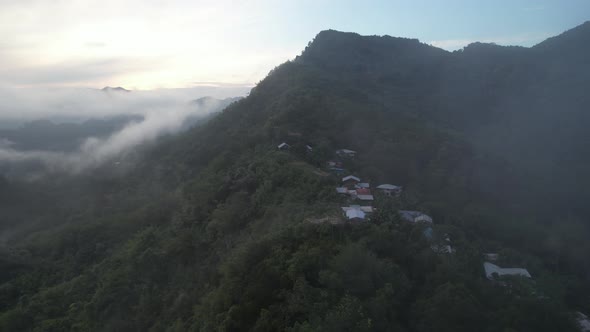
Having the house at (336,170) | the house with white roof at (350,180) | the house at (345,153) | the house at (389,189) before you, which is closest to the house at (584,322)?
the house at (389,189)

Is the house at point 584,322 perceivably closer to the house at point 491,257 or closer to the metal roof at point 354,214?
the house at point 491,257

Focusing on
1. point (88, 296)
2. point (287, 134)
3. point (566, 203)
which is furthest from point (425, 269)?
point (566, 203)

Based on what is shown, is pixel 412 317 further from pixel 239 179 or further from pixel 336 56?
pixel 336 56

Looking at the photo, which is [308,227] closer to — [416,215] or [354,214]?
[354,214]

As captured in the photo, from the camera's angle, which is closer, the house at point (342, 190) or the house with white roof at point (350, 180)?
the house at point (342, 190)

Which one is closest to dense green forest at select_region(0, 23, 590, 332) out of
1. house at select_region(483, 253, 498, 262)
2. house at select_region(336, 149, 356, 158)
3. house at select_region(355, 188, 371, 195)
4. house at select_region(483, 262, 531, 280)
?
house at select_region(483, 253, 498, 262)

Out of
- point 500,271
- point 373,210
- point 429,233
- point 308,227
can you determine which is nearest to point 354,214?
point 373,210


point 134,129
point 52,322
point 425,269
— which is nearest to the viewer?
point 425,269
